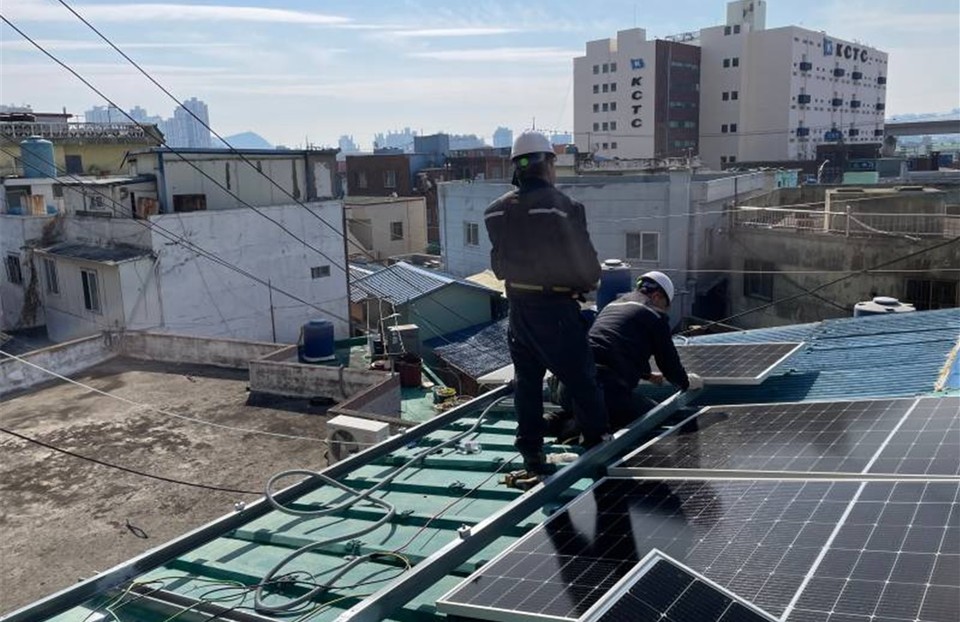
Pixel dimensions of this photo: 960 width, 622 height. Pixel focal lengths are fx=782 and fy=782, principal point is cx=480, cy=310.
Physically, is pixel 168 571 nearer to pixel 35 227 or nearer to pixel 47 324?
pixel 47 324

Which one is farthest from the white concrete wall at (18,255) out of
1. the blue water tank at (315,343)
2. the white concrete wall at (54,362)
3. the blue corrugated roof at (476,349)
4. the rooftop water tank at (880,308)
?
the rooftop water tank at (880,308)

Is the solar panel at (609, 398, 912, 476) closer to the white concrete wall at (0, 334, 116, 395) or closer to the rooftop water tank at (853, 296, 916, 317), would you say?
the rooftop water tank at (853, 296, 916, 317)

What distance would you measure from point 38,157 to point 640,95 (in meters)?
64.7

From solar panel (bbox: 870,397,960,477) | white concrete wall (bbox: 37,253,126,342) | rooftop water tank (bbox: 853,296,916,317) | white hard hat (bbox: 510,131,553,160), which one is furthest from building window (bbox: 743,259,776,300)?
white hard hat (bbox: 510,131,553,160)

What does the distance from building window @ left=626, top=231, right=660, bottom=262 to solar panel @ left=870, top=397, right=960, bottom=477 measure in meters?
24.9

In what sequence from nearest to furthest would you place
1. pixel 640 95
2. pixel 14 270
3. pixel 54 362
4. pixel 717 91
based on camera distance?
pixel 54 362, pixel 14 270, pixel 640 95, pixel 717 91

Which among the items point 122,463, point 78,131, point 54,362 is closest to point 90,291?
point 54,362

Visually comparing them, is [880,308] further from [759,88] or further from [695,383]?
[759,88]

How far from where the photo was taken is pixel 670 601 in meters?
3.37

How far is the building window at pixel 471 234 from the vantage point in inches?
1437

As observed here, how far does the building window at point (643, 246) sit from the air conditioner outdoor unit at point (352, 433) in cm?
1983

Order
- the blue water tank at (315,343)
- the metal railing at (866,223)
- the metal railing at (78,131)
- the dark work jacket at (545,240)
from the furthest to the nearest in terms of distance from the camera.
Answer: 1. the metal railing at (78,131)
2. the metal railing at (866,223)
3. the blue water tank at (315,343)
4. the dark work jacket at (545,240)

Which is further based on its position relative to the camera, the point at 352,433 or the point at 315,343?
the point at 315,343

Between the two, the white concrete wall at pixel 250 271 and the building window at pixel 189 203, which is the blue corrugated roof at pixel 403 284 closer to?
the white concrete wall at pixel 250 271
